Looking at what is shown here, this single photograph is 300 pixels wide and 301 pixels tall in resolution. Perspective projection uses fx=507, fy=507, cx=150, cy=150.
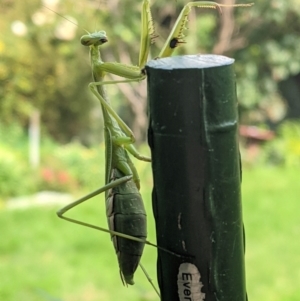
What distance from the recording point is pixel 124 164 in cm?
80

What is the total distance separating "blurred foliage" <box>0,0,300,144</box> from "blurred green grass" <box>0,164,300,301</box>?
1.06m

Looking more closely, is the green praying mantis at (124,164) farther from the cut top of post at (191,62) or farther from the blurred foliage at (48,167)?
the blurred foliage at (48,167)

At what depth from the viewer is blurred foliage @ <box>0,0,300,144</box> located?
4211 millimetres

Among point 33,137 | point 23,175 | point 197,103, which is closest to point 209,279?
point 197,103

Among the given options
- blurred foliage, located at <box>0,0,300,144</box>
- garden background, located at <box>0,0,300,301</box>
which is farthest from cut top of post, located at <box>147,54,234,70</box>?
blurred foliage, located at <box>0,0,300,144</box>

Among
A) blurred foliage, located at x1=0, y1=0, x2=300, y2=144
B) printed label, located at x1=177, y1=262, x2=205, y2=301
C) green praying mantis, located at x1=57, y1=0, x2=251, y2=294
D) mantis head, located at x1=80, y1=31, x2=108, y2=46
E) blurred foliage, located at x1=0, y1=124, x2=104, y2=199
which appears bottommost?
blurred foliage, located at x1=0, y1=124, x2=104, y2=199

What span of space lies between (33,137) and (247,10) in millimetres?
2626

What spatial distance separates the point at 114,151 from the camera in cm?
81

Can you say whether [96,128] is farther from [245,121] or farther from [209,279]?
[209,279]

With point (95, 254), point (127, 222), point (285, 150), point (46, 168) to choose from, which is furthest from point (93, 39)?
point (285, 150)

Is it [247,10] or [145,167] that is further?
[247,10]

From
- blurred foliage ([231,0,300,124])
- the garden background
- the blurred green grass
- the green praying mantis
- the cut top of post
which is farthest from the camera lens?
blurred foliage ([231,0,300,124])

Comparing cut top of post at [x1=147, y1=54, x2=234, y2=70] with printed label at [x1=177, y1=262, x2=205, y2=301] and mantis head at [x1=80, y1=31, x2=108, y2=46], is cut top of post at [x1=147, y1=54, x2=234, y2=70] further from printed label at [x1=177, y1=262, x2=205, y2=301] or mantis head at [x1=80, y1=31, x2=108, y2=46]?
mantis head at [x1=80, y1=31, x2=108, y2=46]

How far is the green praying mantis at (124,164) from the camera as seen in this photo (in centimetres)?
67
